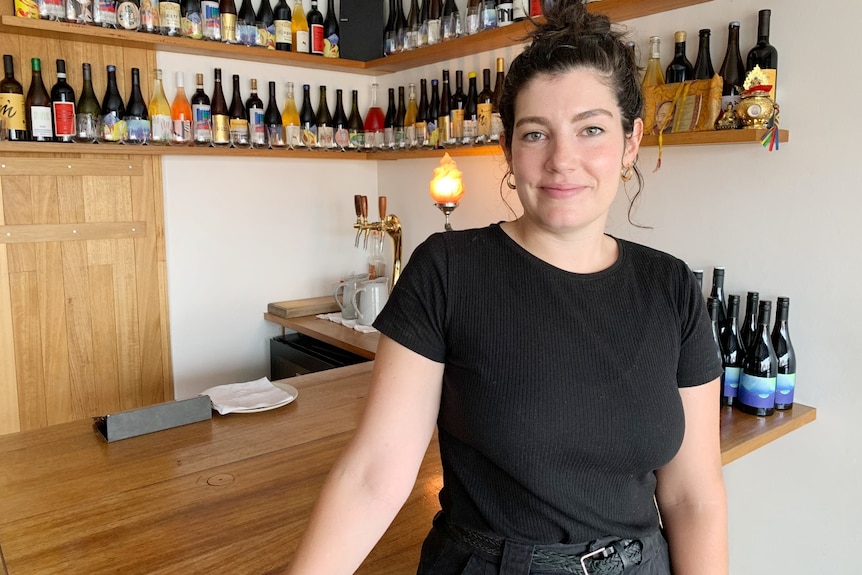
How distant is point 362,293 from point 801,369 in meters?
1.44

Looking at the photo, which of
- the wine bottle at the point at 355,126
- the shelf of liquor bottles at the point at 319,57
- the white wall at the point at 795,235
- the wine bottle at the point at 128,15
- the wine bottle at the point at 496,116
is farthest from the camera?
the wine bottle at the point at 355,126

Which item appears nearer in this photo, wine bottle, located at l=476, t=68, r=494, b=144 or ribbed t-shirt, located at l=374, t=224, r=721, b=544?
ribbed t-shirt, located at l=374, t=224, r=721, b=544

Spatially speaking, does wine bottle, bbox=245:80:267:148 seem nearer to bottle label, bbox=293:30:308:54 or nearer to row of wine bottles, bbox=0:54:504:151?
row of wine bottles, bbox=0:54:504:151

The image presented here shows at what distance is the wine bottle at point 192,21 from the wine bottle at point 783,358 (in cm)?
197

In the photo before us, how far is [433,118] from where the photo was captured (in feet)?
8.87

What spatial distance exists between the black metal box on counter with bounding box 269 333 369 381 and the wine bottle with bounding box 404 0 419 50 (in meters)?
1.17

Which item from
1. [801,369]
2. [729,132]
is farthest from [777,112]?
[801,369]

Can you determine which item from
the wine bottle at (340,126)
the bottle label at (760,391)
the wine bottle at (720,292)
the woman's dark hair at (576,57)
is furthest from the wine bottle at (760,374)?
the wine bottle at (340,126)

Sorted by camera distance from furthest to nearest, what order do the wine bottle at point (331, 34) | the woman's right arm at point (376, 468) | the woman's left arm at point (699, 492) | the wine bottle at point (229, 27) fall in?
1. the wine bottle at point (331, 34)
2. the wine bottle at point (229, 27)
3. the woman's left arm at point (699, 492)
4. the woman's right arm at point (376, 468)

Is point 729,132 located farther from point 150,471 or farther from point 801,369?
point 150,471

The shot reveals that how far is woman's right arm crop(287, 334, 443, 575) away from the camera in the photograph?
30.2 inches

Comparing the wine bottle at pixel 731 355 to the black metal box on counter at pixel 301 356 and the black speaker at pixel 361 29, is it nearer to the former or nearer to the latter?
the black metal box on counter at pixel 301 356

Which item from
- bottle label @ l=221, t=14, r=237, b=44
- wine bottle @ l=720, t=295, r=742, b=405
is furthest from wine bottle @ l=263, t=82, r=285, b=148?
wine bottle @ l=720, t=295, r=742, b=405

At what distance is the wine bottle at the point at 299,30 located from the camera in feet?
8.59
